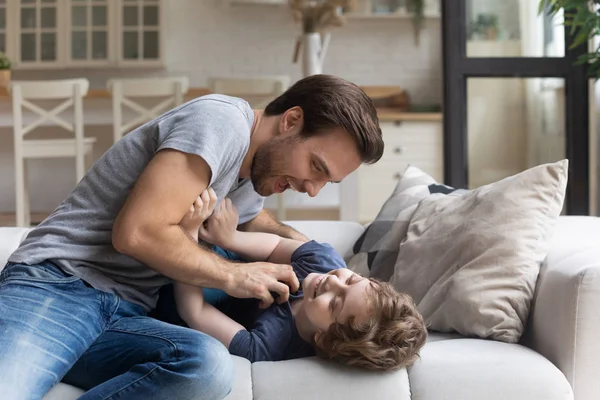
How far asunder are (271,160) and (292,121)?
0.10 m

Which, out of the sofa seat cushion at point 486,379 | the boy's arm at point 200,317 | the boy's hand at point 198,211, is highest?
the boy's hand at point 198,211

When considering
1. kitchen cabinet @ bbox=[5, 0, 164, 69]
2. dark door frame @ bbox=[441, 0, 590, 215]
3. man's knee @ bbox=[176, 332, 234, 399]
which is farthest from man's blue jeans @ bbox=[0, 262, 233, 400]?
kitchen cabinet @ bbox=[5, 0, 164, 69]

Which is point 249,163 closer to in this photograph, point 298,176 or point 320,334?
point 298,176

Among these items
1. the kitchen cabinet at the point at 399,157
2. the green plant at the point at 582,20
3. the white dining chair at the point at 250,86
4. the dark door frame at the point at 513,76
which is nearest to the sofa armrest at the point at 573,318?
the green plant at the point at 582,20

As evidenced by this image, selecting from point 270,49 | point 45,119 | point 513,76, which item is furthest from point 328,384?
point 270,49

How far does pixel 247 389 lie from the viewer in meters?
1.87

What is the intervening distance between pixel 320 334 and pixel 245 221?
1.56 feet

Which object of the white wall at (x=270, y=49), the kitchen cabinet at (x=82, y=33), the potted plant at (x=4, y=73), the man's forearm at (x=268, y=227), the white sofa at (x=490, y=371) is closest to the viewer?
the white sofa at (x=490, y=371)

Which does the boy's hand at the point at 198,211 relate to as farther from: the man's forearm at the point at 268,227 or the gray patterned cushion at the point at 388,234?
the gray patterned cushion at the point at 388,234

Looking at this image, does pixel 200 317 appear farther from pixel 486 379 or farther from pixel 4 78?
pixel 4 78

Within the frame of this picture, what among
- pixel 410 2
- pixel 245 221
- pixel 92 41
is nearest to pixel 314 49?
pixel 410 2

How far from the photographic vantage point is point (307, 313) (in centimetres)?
198

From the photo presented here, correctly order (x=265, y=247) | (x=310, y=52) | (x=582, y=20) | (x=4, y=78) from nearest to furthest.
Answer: (x=265, y=247)
(x=582, y=20)
(x=310, y=52)
(x=4, y=78)

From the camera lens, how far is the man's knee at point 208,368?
1.77 meters
